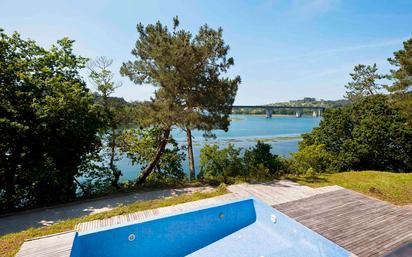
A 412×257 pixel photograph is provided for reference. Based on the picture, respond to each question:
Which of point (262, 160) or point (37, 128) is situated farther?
point (262, 160)

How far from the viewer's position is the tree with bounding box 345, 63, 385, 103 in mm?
19219

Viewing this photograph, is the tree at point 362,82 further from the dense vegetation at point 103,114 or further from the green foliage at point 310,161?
the dense vegetation at point 103,114

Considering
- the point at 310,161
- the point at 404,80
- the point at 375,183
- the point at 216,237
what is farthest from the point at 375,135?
the point at 216,237

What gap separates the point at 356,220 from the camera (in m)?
4.52

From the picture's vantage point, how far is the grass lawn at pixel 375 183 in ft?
19.2

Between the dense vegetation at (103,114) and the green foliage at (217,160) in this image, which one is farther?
the green foliage at (217,160)

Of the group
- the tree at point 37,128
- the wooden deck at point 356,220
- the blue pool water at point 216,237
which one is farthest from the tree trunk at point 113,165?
the wooden deck at point 356,220

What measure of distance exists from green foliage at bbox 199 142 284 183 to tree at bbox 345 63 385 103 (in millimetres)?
15692

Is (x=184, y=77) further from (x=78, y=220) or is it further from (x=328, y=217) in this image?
(x=328, y=217)

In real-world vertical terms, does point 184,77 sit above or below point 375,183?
above

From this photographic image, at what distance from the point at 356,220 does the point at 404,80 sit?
11.9 m

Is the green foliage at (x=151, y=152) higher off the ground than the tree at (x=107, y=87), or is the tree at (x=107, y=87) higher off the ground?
the tree at (x=107, y=87)

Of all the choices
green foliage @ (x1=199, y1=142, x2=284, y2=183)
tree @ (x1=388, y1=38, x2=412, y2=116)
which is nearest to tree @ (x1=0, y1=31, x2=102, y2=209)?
green foliage @ (x1=199, y1=142, x2=284, y2=183)

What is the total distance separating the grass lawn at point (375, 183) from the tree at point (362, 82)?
1448 cm
